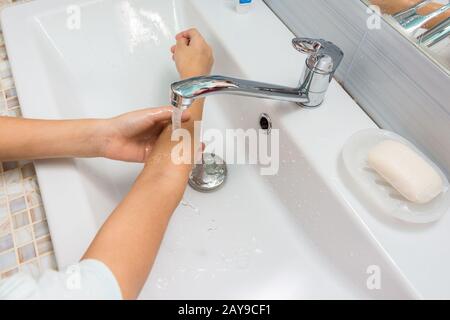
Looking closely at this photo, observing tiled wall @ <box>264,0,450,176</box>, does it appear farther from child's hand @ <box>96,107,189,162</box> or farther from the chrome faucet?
child's hand @ <box>96,107,189,162</box>

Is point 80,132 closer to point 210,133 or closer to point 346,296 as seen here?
point 210,133

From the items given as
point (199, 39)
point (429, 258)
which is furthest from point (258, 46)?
point (429, 258)

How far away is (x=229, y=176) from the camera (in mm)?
634

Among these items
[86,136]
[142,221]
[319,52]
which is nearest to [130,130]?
[86,136]

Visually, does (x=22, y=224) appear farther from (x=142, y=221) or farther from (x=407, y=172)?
(x=407, y=172)

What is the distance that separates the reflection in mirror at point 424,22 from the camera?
0.45 metres

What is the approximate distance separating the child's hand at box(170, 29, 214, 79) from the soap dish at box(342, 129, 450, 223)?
0.28 m

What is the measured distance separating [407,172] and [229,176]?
291 millimetres

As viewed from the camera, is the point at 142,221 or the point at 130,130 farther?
the point at 130,130

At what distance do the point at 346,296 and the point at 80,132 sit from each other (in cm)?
42

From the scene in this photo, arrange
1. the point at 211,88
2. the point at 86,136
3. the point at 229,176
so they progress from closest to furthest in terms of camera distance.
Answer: the point at 211,88 → the point at 86,136 → the point at 229,176

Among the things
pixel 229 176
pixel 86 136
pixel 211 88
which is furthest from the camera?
pixel 229 176

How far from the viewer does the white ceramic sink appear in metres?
0.44

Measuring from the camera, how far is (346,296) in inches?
19.1
